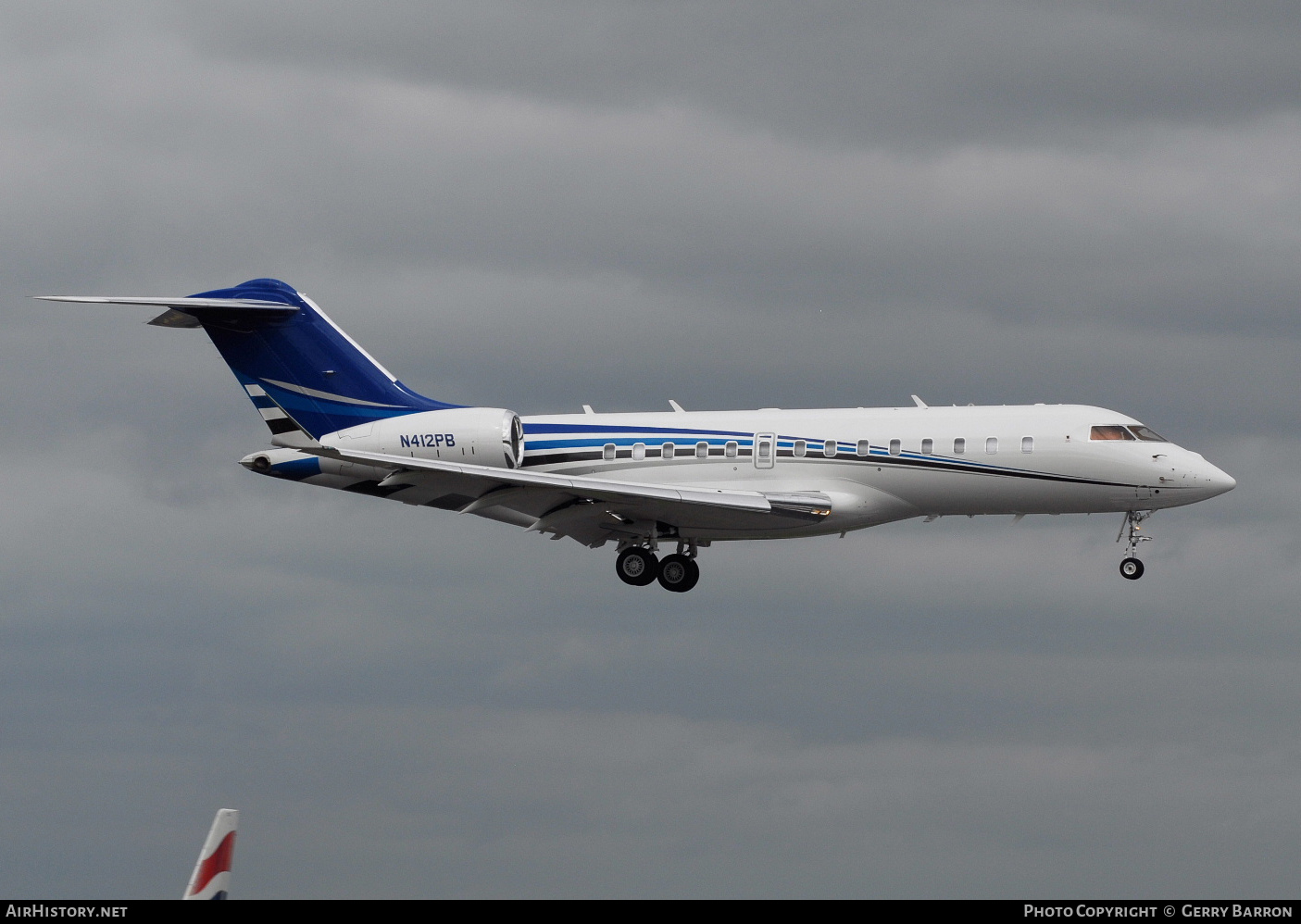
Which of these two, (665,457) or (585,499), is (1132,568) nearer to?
(665,457)

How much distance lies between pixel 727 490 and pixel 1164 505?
9910 mm

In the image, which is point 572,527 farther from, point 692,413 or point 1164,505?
point 1164,505

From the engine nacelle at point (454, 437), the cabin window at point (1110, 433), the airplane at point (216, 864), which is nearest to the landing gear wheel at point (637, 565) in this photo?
the engine nacelle at point (454, 437)

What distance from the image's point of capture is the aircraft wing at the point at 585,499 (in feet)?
144

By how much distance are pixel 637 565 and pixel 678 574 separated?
40.2 inches

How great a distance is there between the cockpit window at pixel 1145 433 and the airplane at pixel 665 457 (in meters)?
0.04

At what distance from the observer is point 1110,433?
1727 inches

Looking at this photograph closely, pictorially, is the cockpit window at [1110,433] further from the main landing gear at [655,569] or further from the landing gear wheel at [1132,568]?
the main landing gear at [655,569]

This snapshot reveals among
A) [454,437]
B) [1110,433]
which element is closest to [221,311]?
[454,437]

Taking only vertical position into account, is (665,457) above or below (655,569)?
above

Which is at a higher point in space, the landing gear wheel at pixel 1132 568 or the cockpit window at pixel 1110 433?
the cockpit window at pixel 1110 433

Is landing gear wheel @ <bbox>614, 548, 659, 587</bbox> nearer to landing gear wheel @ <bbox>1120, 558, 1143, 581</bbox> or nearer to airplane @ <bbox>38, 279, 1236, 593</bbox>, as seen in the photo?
airplane @ <bbox>38, 279, 1236, 593</bbox>

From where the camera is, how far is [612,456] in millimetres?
46500
